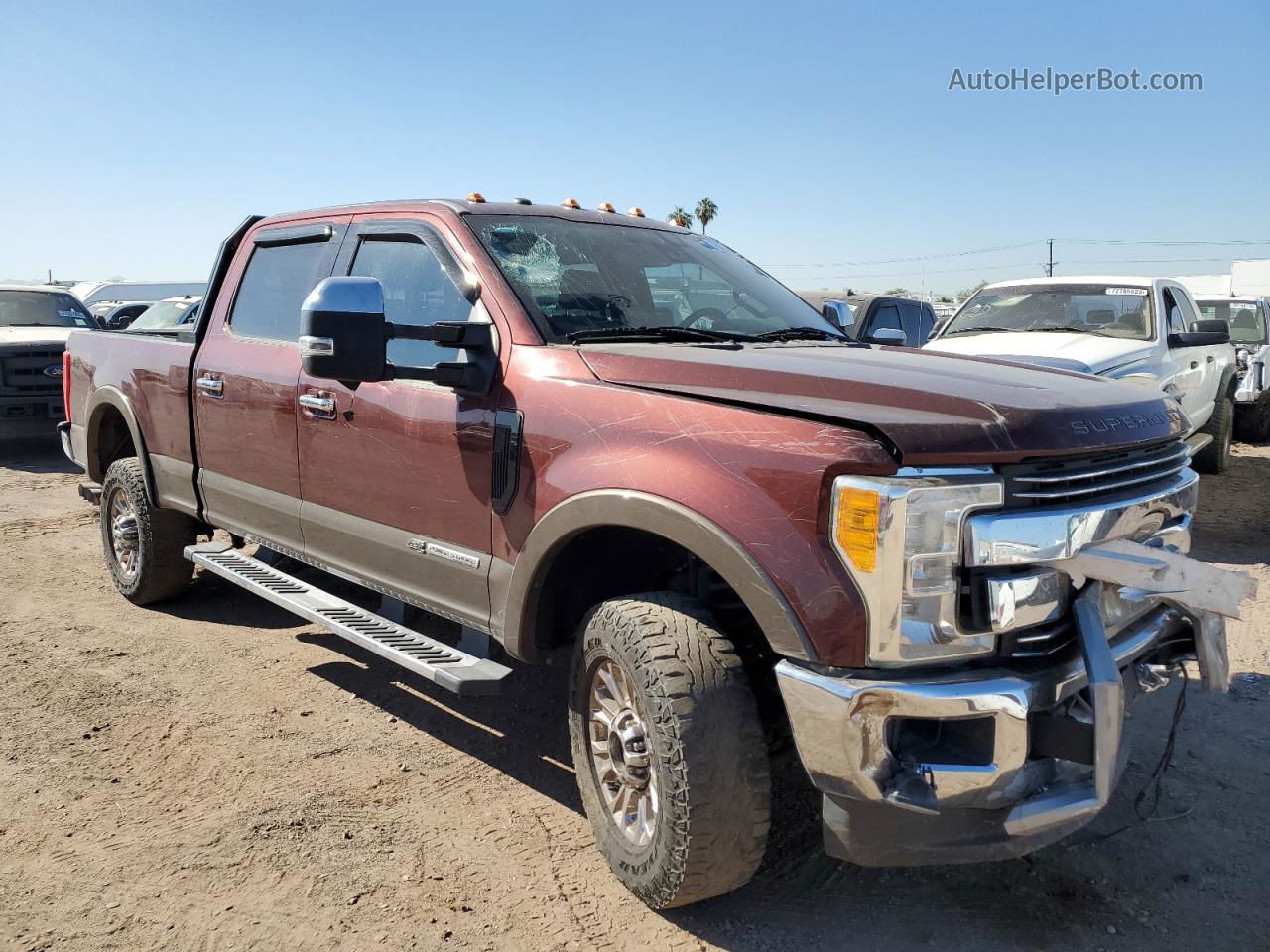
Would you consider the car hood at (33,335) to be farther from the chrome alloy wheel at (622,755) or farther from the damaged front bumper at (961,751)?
the damaged front bumper at (961,751)

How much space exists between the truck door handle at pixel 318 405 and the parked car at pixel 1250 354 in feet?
36.7

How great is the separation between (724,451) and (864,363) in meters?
0.69

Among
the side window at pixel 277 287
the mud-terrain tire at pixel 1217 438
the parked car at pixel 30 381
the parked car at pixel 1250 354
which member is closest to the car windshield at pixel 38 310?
the parked car at pixel 30 381

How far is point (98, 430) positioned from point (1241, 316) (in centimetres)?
1353

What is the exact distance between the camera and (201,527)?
5.67 metres

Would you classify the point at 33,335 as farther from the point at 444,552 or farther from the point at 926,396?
the point at 926,396

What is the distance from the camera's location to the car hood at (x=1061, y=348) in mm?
7031

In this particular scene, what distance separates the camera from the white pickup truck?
24.4 feet

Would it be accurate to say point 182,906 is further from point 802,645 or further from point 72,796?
point 802,645

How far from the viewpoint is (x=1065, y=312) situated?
27.1ft

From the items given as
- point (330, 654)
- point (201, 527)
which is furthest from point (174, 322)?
point (330, 654)

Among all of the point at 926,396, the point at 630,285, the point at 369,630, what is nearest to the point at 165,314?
the point at 369,630

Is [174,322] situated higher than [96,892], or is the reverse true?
[174,322]

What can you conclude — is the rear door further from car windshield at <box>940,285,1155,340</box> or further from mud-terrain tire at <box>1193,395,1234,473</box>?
mud-terrain tire at <box>1193,395,1234,473</box>
